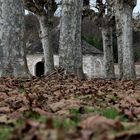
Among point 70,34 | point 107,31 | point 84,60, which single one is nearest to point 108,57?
point 107,31

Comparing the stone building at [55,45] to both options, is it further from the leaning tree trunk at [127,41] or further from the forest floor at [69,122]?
the forest floor at [69,122]

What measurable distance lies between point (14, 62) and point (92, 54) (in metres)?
47.9

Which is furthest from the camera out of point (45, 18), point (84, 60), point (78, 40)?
point (84, 60)

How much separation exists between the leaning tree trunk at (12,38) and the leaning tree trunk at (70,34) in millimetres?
1773

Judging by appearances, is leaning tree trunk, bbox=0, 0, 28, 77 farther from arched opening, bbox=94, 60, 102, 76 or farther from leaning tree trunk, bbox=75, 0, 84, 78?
arched opening, bbox=94, 60, 102, 76

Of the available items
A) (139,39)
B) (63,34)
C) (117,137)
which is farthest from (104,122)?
(139,39)

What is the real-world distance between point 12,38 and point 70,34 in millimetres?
2176

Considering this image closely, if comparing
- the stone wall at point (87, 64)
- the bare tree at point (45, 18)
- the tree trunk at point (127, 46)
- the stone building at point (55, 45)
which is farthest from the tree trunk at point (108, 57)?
the stone wall at point (87, 64)

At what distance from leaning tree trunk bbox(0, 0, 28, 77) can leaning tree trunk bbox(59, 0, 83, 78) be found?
1773mm

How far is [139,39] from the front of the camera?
8788 cm

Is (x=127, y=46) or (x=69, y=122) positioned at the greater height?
(x=127, y=46)

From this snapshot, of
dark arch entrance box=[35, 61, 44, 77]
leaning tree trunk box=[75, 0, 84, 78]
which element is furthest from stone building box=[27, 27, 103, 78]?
leaning tree trunk box=[75, 0, 84, 78]

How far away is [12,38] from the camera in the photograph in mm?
14062

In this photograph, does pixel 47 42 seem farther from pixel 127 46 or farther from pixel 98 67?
pixel 98 67
